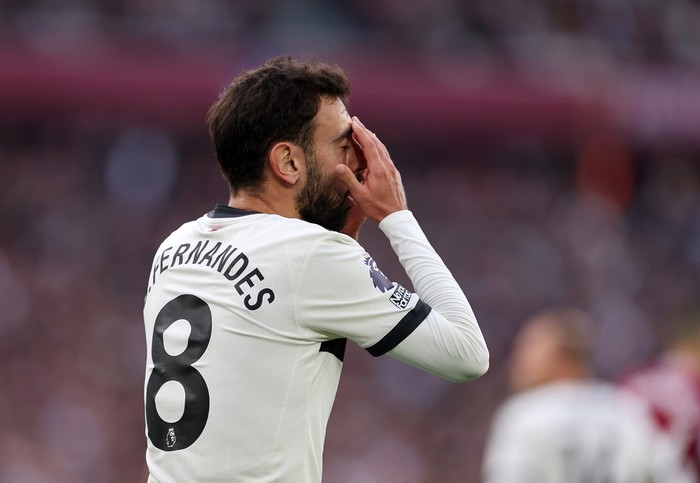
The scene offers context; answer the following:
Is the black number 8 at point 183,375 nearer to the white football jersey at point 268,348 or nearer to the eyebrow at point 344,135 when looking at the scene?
the white football jersey at point 268,348

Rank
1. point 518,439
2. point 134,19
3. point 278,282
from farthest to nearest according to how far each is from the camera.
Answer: point 134,19 → point 518,439 → point 278,282

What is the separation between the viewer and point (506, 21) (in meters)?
15.6

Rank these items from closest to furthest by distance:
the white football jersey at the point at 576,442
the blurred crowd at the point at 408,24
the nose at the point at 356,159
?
the nose at the point at 356,159, the white football jersey at the point at 576,442, the blurred crowd at the point at 408,24

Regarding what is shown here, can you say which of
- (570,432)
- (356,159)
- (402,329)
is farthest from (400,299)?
(570,432)

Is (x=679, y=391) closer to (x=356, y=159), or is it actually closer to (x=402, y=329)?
(x=356, y=159)

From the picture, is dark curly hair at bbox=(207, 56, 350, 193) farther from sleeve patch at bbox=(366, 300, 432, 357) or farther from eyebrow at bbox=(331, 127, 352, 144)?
sleeve patch at bbox=(366, 300, 432, 357)

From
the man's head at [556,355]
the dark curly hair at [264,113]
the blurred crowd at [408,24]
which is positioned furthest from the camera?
the blurred crowd at [408,24]

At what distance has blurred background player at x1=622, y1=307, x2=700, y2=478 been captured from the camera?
6074 mm

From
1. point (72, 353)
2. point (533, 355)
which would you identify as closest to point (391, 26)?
point (72, 353)

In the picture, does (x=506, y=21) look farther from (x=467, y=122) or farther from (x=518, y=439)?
(x=518, y=439)

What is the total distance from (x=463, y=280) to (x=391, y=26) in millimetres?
3386

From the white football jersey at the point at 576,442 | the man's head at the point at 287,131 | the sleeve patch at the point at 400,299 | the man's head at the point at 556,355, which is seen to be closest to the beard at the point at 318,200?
the man's head at the point at 287,131

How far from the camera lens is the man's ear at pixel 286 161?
2.73 m

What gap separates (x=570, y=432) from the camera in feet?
16.3
